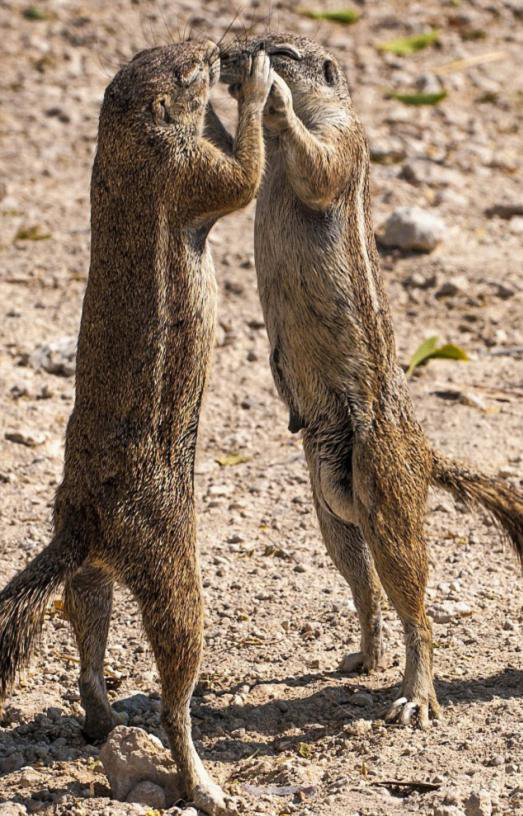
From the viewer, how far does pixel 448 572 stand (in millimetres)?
6836

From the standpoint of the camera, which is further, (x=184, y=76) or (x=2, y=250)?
(x=2, y=250)

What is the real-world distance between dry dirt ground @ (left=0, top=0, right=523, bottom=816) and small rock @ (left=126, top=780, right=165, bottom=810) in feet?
0.43

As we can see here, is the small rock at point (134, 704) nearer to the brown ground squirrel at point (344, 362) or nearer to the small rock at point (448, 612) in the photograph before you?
the brown ground squirrel at point (344, 362)

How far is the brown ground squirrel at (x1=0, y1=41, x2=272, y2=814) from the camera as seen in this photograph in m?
4.88

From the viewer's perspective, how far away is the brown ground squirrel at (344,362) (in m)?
5.61

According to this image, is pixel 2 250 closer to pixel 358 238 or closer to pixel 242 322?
pixel 242 322

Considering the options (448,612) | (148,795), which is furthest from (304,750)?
(448,612)

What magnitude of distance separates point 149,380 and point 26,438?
10.0ft

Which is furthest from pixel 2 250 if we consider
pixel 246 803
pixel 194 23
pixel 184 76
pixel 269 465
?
pixel 246 803

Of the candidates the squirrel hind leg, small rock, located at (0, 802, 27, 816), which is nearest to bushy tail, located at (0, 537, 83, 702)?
the squirrel hind leg

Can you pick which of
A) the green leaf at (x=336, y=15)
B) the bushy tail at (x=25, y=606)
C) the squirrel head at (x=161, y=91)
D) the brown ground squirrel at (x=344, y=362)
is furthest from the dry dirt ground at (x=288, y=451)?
the squirrel head at (x=161, y=91)

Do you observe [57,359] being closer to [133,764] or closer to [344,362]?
[344,362]

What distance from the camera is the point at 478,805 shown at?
15.3 ft

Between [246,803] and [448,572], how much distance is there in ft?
7.31
